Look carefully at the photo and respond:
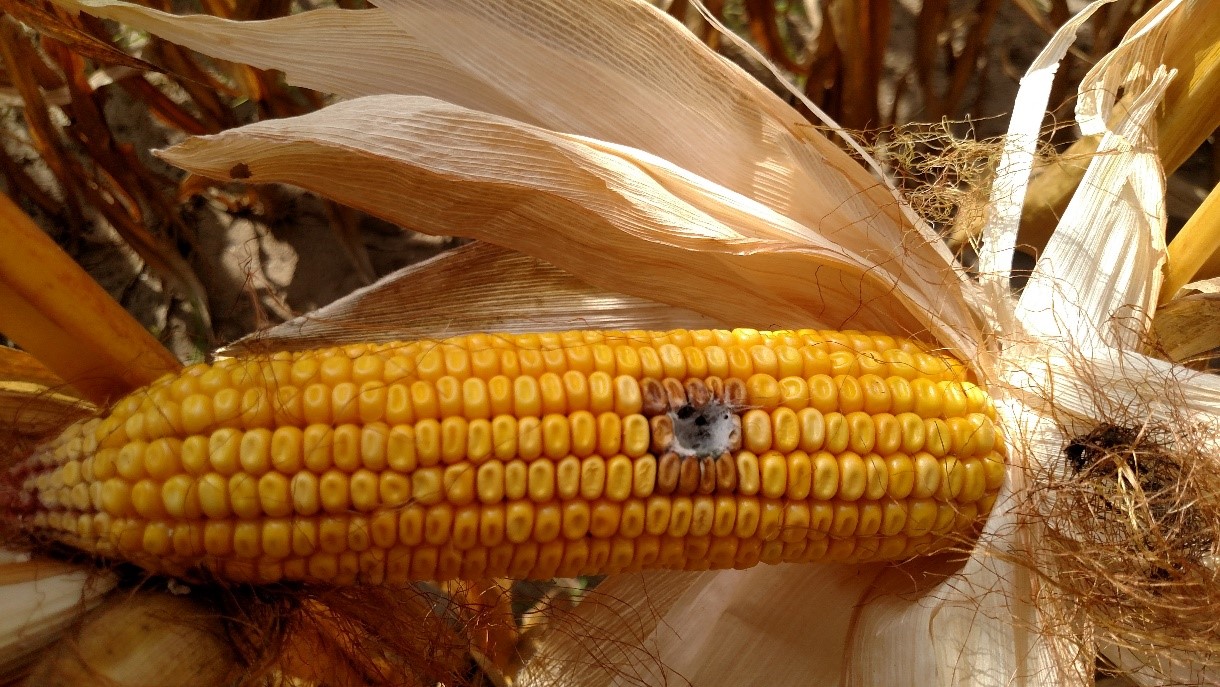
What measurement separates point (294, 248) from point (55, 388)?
118 cm

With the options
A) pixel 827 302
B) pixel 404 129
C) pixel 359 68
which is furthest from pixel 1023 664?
pixel 359 68

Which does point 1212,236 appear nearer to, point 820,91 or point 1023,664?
point 1023,664

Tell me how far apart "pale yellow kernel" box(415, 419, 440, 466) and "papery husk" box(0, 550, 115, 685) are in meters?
0.45

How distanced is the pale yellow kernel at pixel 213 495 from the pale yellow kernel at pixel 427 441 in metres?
0.24

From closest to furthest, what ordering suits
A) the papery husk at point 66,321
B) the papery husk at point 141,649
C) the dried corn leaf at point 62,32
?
the papery husk at point 141,649, the papery husk at point 66,321, the dried corn leaf at point 62,32

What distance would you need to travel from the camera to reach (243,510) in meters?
1.08

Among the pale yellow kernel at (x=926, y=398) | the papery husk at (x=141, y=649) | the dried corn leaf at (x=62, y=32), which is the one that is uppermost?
the dried corn leaf at (x=62, y=32)

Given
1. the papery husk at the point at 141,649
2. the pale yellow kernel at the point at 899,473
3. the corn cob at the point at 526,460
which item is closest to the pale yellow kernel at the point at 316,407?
the corn cob at the point at 526,460

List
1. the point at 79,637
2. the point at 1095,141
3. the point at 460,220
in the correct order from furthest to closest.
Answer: the point at 1095,141
the point at 460,220
the point at 79,637

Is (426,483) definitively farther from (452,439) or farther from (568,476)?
(568,476)

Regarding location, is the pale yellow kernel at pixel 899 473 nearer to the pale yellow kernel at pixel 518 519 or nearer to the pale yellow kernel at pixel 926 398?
the pale yellow kernel at pixel 926 398

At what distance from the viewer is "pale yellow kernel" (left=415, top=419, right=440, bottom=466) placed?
109 centimetres

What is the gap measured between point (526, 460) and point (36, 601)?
641 millimetres

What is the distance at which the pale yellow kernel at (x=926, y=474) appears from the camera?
123cm
